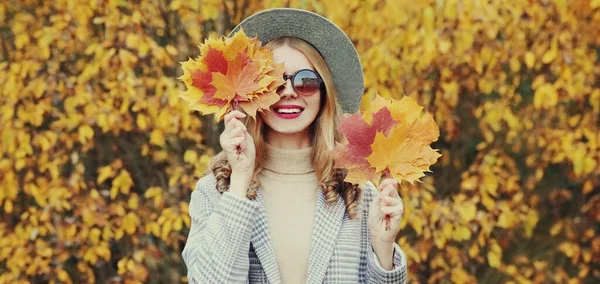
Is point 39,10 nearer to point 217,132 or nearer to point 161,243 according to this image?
point 217,132

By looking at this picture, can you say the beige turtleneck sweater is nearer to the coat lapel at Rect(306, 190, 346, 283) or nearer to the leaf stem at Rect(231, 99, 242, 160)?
the coat lapel at Rect(306, 190, 346, 283)

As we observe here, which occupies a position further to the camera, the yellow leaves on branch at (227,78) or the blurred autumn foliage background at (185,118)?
the blurred autumn foliage background at (185,118)

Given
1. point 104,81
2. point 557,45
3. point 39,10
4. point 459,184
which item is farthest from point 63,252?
point 557,45

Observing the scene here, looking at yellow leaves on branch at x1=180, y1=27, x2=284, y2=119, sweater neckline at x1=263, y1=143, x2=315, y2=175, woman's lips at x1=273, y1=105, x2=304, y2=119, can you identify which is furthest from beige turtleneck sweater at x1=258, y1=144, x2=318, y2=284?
yellow leaves on branch at x1=180, y1=27, x2=284, y2=119

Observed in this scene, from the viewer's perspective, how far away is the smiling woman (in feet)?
6.46

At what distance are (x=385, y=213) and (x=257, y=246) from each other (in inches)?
13.9

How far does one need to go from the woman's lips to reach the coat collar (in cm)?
23

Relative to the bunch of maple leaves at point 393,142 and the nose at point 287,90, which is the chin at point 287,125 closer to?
the nose at point 287,90

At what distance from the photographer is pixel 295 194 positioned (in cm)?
216

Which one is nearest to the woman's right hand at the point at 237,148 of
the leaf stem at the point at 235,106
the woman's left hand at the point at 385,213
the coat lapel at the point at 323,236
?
the leaf stem at the point at 235,106

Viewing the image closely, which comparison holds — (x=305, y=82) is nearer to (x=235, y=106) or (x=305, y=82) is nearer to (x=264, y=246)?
(x=235, y=106)

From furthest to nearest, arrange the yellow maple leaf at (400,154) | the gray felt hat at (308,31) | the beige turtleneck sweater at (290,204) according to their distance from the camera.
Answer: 1. the gray felt hat at (308,31)
2. the beige turtleneck sweater at (290,204)
3. the yellow maple leaf at (400,154)

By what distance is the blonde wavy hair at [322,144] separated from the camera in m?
2.14

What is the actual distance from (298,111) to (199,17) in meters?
1.82
